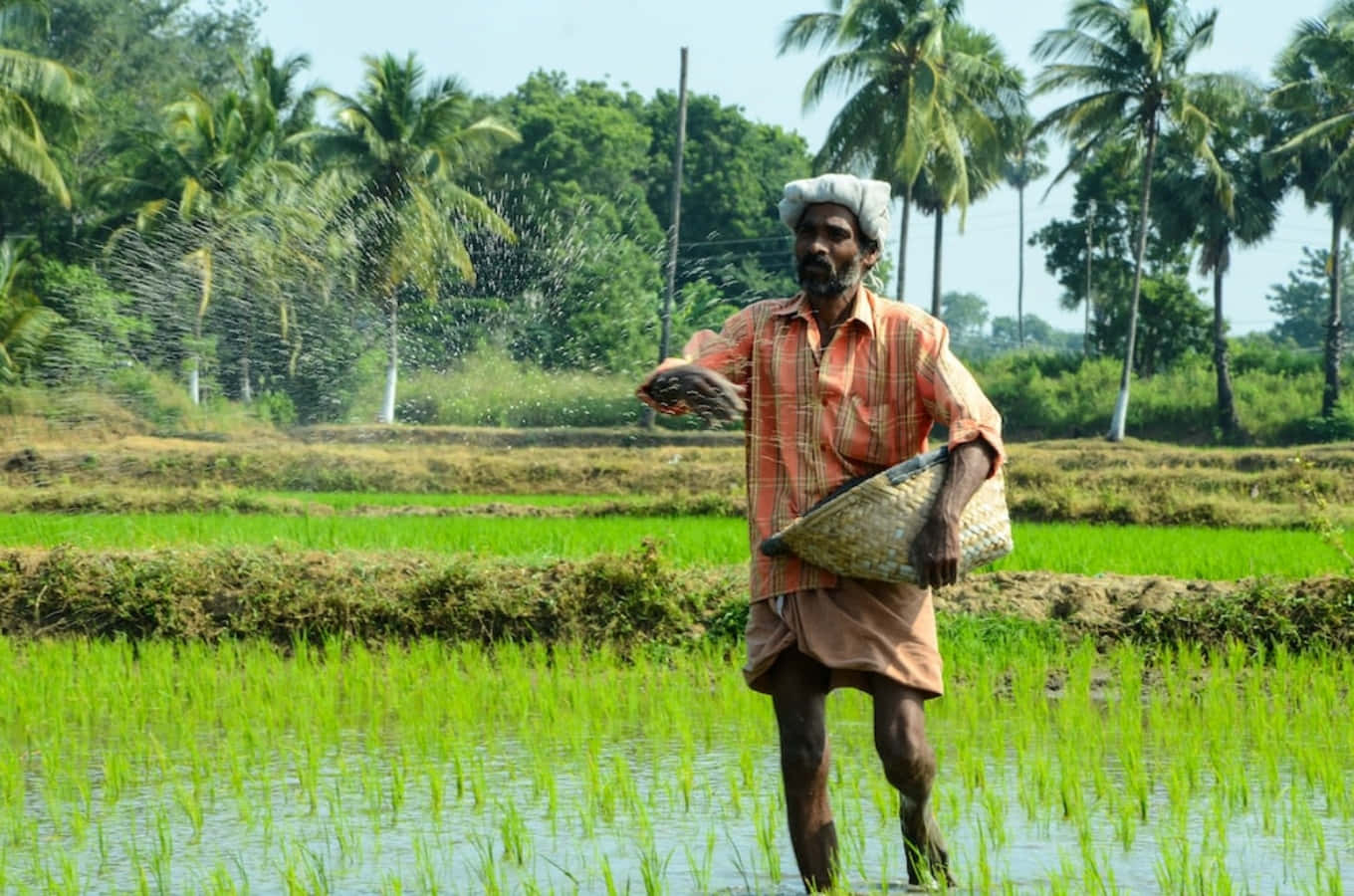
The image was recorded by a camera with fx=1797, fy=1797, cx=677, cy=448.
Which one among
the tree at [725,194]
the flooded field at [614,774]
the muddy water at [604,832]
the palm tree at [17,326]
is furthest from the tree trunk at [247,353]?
the muddy water at [604,832]

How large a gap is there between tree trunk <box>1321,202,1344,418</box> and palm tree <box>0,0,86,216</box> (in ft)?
63.8

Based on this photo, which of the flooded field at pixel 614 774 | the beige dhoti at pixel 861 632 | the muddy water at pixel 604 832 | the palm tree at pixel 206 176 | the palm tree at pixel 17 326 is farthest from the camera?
the palm tree at pixel 206 176

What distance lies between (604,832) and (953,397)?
141cm

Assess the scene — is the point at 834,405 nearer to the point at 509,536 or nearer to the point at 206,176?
the point at 509,536

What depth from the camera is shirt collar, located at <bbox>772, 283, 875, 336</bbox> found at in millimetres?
3334

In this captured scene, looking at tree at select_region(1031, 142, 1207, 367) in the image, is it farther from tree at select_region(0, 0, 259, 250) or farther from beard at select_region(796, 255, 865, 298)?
beard at select_region(796, 255, 865, 298)

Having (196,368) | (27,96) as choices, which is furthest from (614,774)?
(196,368)

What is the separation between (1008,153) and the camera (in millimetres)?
31328

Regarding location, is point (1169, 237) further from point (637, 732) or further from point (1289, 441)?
→ point (637, 732)

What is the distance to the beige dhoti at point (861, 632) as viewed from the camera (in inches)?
129

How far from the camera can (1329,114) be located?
29922mm

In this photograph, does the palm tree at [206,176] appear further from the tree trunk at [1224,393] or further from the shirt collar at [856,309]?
the shirt collar at [856,309]

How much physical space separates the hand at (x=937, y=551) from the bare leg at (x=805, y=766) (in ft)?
1.10

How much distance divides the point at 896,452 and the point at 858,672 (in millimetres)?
417
